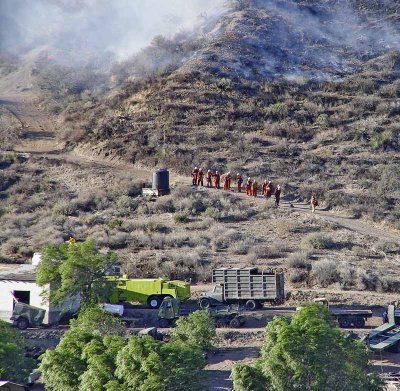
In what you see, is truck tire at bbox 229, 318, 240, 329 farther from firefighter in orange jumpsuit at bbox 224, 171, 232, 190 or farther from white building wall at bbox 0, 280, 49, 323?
firefighter in orange jumpsuit at bbox 224, 171, 232, 190

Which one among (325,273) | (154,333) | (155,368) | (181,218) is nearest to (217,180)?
(181,218)

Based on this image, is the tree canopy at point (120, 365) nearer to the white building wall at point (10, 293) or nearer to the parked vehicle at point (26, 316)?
the parked vehicle at point (26, 316)

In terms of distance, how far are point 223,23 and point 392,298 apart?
129 feet

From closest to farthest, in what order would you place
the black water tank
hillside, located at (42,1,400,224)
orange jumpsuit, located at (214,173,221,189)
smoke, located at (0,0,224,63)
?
the black water tank < orange jumpsuit, located at (214,173,221,189) < hillside, located at (42,1,400,224) < smoke, located at (0,0,224,63)

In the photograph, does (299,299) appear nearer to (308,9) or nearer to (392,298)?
(392,298)

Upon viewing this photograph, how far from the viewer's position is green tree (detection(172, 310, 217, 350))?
86.1 ft

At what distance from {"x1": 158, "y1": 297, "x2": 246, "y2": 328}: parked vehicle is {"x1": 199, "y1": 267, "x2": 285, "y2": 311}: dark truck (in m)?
0.91

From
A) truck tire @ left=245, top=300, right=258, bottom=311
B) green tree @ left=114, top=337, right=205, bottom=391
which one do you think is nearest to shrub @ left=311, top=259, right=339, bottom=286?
truck tire @ left=245, top=300, right=258, bottom=311

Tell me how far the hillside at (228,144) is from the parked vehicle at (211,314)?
4.75 meters

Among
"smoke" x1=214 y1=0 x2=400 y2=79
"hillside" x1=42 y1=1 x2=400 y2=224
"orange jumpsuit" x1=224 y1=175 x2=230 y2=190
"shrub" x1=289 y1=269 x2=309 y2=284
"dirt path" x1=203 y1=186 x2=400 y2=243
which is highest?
"smoke" x1=214 y1=0 x2=400 y2=79

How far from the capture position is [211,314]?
96.7 ft

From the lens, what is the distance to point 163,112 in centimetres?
5534

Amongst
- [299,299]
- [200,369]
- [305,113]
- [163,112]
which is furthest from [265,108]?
[200,369]

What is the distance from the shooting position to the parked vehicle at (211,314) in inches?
1163
